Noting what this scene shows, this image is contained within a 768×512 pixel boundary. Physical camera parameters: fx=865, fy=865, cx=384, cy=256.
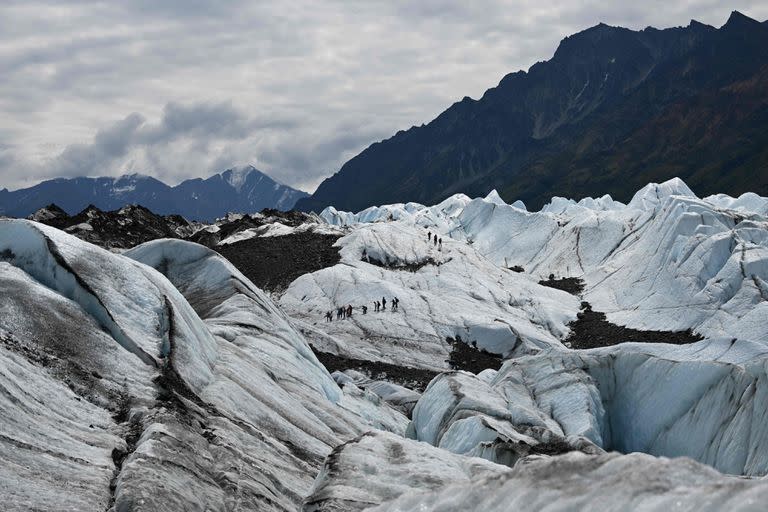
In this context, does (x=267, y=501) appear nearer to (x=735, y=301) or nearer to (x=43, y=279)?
(x=43, y=279)

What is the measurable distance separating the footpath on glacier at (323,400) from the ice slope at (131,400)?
0.25 feet

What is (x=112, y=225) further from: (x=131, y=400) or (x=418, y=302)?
(x=131, y=400)

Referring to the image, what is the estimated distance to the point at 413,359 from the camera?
83.5 metres

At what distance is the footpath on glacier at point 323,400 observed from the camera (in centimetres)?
1839

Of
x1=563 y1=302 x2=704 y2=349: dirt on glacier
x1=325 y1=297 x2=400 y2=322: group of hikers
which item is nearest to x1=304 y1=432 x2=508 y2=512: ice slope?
x1=325 y1=297 x2=400 y2=322: group of hikers

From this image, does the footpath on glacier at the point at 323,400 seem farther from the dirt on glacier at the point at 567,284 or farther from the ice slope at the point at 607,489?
the dirt on glacier at the point at 567,284

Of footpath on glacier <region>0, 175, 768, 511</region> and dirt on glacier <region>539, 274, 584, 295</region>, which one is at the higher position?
footpath on glacier <region>0, 175, 768, 511</region>

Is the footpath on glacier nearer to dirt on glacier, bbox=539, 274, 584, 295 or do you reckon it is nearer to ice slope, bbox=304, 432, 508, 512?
ice slope, bbox=304, 432, 508, 512

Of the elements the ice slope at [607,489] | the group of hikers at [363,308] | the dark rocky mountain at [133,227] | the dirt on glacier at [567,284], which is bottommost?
the dirt on glacier at [567,284]

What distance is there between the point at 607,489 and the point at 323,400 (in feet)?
88.3

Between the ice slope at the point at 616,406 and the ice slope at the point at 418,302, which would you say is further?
the ice slope at the point at 418,302

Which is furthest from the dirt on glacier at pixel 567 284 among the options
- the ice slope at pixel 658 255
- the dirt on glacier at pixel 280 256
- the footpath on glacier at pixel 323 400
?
the dirt on glacier at pixel 280 256

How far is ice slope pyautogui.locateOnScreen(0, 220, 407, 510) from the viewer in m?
19.8

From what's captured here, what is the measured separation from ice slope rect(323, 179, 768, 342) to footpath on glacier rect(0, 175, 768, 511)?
26.9 feet
